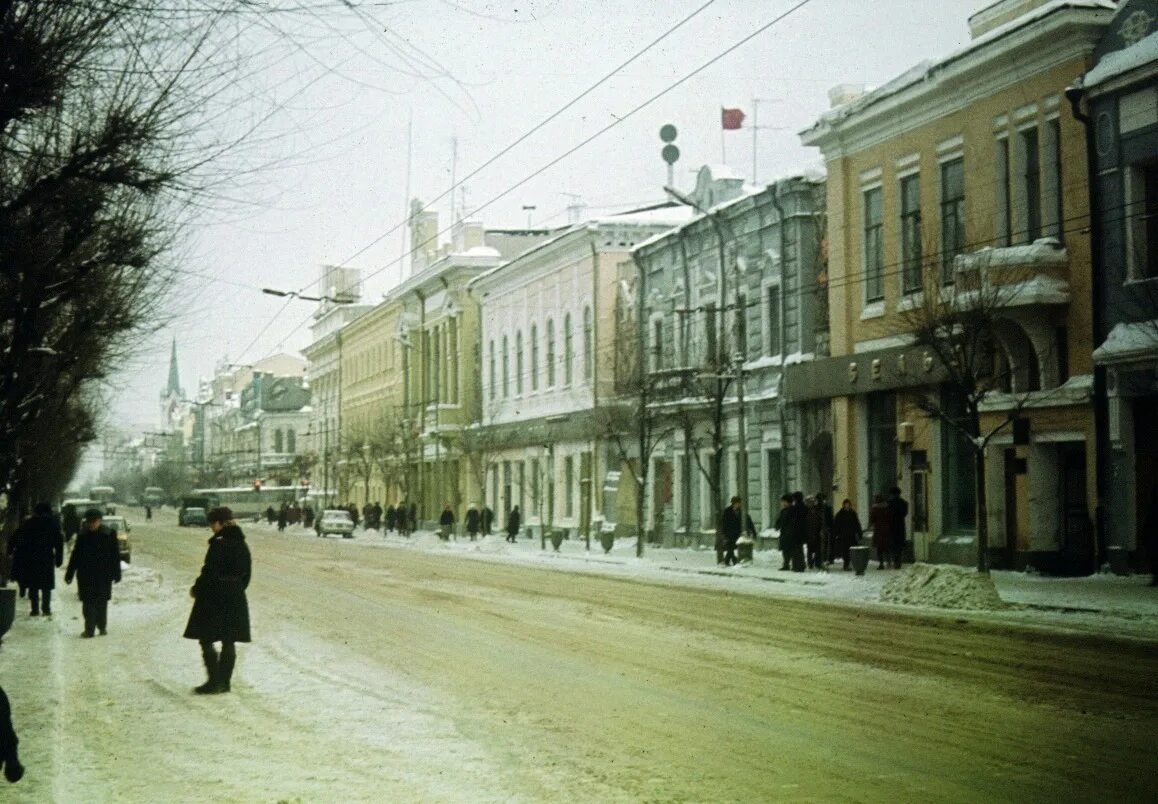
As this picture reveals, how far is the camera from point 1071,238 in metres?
31.9

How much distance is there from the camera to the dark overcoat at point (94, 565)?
889 inches

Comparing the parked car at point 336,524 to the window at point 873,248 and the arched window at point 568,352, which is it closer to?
the arched window at point 568,352

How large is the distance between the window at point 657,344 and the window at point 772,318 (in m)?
4.98

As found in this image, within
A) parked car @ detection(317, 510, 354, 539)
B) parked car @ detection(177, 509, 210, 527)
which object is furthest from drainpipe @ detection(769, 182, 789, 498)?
parked car @ detection(177, 509, 210, 527)

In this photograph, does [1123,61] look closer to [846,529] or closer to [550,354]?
[846,529]

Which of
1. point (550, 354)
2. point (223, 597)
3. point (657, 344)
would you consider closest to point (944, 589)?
point (223, 597)

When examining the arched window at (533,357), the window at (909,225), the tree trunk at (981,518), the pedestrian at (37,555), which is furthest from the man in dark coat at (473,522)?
the pedestrian at (37,555)

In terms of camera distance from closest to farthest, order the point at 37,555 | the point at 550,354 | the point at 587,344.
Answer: the point at 37,555 < the point at 587,344 < the point at 550,354

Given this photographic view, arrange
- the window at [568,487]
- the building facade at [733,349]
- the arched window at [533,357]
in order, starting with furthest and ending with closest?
1. the arched window at [533,357]
2. the window at [568,487]
3. the building facade at [733,349]

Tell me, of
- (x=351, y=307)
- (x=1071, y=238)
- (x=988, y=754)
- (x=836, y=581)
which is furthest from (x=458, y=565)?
(x=351, y=307)

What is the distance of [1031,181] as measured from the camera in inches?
1321

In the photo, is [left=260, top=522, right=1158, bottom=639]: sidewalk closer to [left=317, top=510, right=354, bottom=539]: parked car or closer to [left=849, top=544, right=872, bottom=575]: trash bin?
[left=849, top=544, right=872, bottom=575]: trash bin

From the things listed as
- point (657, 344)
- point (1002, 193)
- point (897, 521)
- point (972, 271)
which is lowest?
point (897, 521)

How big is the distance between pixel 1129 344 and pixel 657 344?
26175 millimetres
